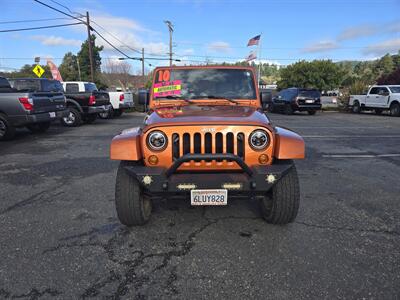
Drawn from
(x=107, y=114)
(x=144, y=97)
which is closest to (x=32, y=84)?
(x=107, y=114)

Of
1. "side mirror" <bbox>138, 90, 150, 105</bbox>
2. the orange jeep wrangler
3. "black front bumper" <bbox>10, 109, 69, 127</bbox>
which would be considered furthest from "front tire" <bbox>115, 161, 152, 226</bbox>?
"black front bumper" <bbox>10, 109, 69, 127</bbox>

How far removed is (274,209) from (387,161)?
4.72 metres

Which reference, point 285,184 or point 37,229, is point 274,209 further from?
point 37,229

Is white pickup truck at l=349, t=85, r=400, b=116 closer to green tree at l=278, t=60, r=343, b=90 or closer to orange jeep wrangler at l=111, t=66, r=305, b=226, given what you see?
orange jeep wrangler at l=111, t=66, r=305, b=226

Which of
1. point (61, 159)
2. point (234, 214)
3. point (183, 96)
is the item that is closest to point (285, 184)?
point (234, 214)

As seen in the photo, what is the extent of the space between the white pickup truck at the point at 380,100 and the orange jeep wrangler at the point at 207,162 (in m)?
18.6

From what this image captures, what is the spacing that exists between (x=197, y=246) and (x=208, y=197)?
1.64 ft

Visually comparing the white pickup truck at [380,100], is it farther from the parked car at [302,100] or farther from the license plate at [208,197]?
the license plate at [208,197]

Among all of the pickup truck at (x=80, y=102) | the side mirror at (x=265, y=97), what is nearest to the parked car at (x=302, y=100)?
the pickup truck at (x=80, y=102)

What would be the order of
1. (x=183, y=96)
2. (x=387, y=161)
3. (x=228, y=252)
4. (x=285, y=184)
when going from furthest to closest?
(x=387, y=161) < (x=183, y=96) < (x=285, y=184) < (x=228, y=252)

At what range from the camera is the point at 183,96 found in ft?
14.0

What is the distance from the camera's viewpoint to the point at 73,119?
12.7 meters

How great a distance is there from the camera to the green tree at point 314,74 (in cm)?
5374

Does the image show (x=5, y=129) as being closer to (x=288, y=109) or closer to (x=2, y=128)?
(x=2, y=128)
